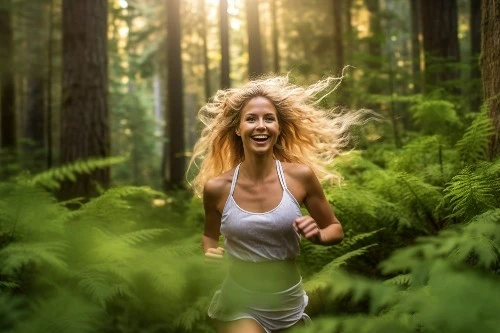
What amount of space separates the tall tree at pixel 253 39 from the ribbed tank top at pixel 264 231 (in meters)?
9.02

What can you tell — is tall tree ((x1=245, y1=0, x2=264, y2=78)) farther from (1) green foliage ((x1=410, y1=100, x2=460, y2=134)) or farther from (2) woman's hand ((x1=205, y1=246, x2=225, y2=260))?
(2) woman's hand ((x1=205, y1=246, x2=225, y2=260))

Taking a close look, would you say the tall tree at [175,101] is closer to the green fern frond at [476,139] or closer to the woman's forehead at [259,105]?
the green fern frond at [476,139]

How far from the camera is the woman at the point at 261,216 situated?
293 cm

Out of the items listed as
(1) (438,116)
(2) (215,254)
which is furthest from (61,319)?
(1) (438,116)

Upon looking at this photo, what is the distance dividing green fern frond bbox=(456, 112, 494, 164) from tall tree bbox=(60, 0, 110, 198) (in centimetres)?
476

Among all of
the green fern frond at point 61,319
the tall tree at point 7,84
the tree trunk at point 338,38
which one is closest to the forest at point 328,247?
the green fern frond at point 61,319

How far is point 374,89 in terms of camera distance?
477 inches

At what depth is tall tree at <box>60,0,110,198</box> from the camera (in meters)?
7.12

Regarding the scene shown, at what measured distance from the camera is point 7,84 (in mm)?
14500

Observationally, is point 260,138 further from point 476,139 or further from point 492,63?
point 492,63

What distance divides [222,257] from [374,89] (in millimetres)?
9982

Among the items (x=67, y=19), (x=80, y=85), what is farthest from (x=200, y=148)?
(x=67, y=19)

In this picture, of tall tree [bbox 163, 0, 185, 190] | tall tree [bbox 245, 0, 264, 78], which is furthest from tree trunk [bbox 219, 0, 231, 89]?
tall tree [bbox 245, 0, 264, 78]

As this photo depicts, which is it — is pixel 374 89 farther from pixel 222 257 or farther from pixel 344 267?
pixel 222 257
